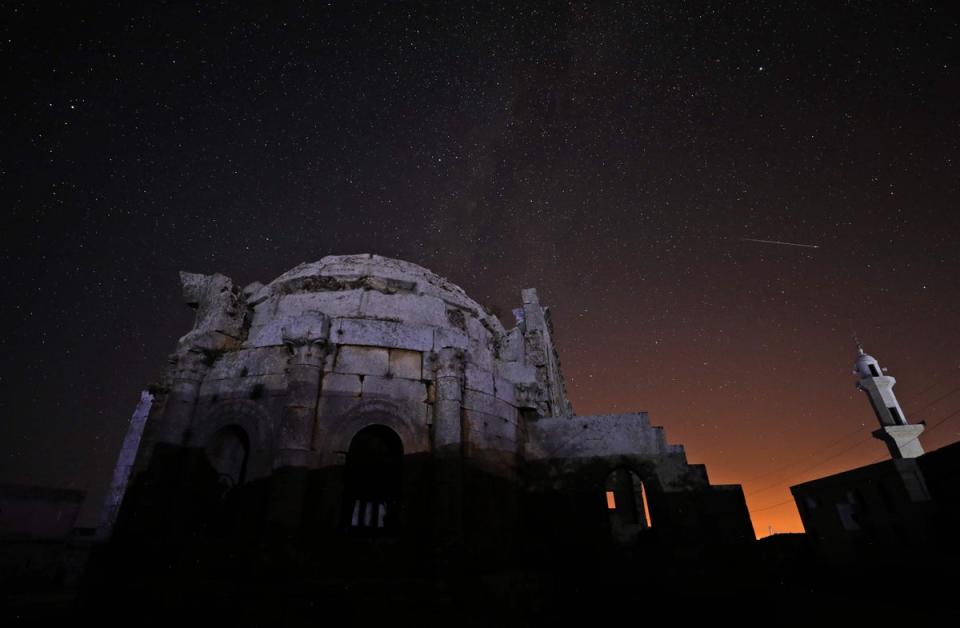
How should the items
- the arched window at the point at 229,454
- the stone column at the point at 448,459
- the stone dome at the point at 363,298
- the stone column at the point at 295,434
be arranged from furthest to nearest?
the stone dome at the point at 363,298 → the arched window at the point at 229,454 → the stone column at the point at 448,459 → the stone column at the point at 295,434

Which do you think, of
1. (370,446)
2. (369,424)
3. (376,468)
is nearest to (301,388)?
(369,424)

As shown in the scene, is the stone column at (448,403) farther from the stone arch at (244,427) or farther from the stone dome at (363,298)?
the stone arch at (244,427)

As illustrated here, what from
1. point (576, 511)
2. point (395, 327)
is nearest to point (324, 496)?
point (395, 327)

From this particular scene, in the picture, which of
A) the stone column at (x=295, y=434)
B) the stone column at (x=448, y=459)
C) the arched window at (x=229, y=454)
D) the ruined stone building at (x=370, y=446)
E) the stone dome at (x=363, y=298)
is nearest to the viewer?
the stone column at (x=295, y=434)

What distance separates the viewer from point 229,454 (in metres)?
9.09

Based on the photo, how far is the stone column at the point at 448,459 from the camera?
732cm

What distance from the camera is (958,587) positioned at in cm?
1306

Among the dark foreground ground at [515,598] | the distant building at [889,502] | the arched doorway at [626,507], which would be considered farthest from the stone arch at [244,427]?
the distant building at [889,502]

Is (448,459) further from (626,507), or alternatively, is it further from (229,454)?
(626,507)

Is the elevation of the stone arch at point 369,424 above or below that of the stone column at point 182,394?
below

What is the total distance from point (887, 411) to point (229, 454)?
3522 cm

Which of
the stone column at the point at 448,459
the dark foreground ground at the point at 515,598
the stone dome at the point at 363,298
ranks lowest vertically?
the dark foreground ground at the point at 515,598

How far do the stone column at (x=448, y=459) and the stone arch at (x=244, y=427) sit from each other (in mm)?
3076

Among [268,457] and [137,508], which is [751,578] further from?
[137,508]
